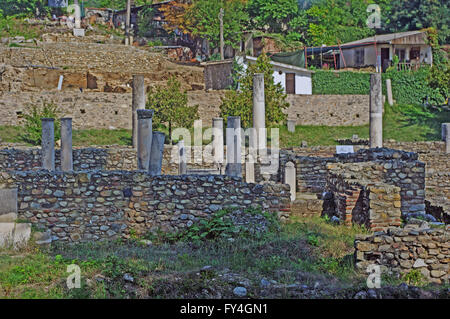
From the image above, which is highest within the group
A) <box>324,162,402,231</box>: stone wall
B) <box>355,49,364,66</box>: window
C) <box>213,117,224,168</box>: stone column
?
<box>355,49,364,66</box>: window

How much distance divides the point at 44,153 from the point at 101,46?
30237 millimetres

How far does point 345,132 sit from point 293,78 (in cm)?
681

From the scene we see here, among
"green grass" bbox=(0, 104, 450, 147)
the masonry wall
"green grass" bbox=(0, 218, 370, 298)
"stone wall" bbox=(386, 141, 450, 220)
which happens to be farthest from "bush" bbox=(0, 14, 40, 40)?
"green grass" bbox=(0, 218, 370, 298)

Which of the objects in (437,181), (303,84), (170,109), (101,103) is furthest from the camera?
(303,84)

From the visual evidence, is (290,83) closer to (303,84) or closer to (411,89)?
(303,84)

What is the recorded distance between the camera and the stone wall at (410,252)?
8.01 meters

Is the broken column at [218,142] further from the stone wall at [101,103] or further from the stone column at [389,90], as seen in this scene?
the stone column at [389,90]

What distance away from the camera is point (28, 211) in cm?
999

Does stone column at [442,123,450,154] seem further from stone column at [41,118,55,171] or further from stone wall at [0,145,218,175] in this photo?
stone column at [41,118,55,171]

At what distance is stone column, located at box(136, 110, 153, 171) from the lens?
1386cm

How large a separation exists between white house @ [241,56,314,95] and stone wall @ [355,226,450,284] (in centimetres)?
3234

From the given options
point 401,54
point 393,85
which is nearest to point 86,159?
point 393,85

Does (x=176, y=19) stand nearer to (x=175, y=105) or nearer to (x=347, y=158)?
(x=175, y=105)

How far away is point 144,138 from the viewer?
1416cm
